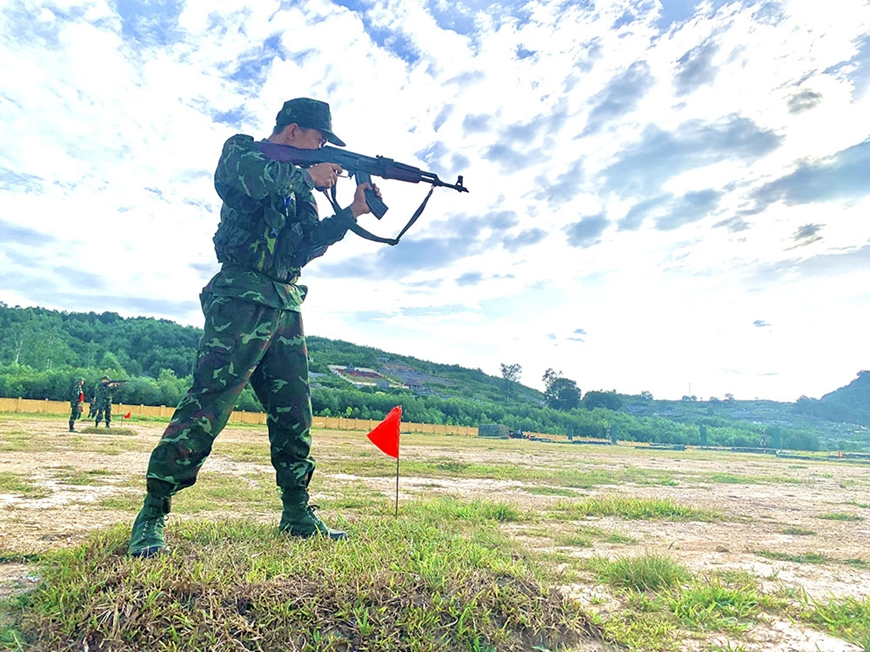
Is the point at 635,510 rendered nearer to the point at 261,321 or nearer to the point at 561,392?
the point at 261,321

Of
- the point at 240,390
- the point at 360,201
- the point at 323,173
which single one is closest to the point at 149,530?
the point at 240,390

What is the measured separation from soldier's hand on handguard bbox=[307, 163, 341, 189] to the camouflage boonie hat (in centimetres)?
21

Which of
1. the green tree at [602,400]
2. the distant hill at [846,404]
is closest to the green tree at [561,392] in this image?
the green tree at [602,400]

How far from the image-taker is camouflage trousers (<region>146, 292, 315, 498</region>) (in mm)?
2680

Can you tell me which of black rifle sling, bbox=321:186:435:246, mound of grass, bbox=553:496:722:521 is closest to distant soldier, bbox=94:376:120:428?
mound of grass, bbox=553:496:722:521

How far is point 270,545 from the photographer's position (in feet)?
9.11

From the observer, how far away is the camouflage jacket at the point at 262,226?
294cm

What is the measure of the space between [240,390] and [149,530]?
31.7 inches

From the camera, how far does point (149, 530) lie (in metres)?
2.57

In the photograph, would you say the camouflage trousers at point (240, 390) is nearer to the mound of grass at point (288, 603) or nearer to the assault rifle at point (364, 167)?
the mound of grass at point (288, 603)

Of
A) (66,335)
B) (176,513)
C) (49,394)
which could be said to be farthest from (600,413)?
(176,513)

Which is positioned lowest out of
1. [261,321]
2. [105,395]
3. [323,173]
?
[105,395]

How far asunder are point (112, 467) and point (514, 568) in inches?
305

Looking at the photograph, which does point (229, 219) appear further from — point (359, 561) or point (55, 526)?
point (55, 526)
